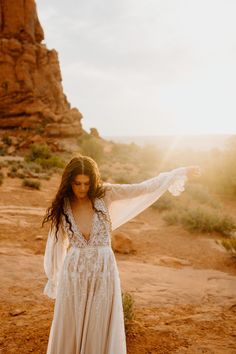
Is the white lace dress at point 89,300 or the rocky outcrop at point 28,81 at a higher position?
the rocky outcrop at point 28,81

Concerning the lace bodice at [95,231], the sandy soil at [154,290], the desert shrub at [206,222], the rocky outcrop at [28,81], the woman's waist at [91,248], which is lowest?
the sandy soil at [154,290]

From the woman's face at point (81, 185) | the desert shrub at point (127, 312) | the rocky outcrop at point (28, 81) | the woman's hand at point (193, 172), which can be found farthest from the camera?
the rocky outcrop at point (28, 81)

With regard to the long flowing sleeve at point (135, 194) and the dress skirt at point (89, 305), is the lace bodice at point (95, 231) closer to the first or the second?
the dress skirt at point (89, 305)

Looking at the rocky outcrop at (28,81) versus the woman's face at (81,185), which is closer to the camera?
the woman's face at (81,185)

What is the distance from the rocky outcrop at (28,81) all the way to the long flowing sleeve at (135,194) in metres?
35.4

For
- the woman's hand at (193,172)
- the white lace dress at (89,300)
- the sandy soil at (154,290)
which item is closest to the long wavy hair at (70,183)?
the white lace dress at (89,300)

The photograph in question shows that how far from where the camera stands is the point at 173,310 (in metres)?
5.30

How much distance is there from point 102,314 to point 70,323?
1.04 ft

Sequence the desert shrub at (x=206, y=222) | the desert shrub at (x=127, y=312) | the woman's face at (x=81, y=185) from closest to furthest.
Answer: the woman's face at (x=81, y=185)
the desert shrub at (x=127, y=312)
the desert shrub at (x=206, y=222)

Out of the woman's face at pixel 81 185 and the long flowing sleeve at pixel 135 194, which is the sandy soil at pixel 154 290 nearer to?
the long flowing sleeve at pixel 135 194

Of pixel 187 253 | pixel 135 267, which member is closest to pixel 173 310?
pixel 135 267

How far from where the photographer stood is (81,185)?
3234 mm

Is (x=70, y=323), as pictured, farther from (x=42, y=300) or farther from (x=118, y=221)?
(x=42, y=300)

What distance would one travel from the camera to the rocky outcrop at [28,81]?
4025 cm
